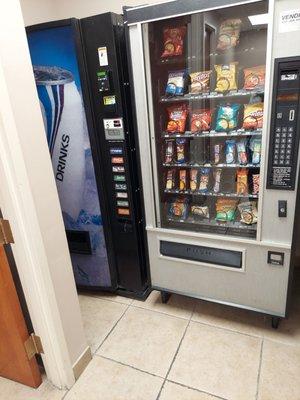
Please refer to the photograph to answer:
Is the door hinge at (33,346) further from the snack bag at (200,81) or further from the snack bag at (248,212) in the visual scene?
the snack bag at (200,81)

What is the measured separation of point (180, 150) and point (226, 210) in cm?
50

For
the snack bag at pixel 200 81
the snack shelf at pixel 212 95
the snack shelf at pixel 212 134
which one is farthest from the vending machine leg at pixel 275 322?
the snack bag at pixel 200 81

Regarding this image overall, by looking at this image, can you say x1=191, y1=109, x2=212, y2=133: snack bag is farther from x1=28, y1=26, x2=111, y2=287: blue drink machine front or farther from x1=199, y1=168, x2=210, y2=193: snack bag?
x1=28, y1=26, x2=111, y2=287: blue drink machine front

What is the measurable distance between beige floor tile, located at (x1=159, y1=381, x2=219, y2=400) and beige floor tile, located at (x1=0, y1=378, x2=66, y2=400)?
1.86 feet

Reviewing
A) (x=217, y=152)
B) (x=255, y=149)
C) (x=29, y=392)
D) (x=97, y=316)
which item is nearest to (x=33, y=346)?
(x=29, y=392)

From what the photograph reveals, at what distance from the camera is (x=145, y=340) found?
6.28 feet

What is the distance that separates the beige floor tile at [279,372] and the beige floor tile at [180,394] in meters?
0.29

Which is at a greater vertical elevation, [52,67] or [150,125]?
[52,67]

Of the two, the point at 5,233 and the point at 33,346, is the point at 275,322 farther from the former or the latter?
the point at 5,233

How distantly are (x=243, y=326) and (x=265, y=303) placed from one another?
0.92 feet

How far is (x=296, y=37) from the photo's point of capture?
1279 millimetres

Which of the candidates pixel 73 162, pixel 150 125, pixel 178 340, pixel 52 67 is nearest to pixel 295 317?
pixel 178 340

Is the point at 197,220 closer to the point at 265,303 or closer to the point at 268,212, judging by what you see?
the point at 268,212

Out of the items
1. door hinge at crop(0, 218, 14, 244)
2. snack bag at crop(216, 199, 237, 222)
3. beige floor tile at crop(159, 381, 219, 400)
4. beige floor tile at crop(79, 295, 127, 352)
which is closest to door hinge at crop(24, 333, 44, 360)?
beige floor tile at crop(79, 295, 127, 352)
